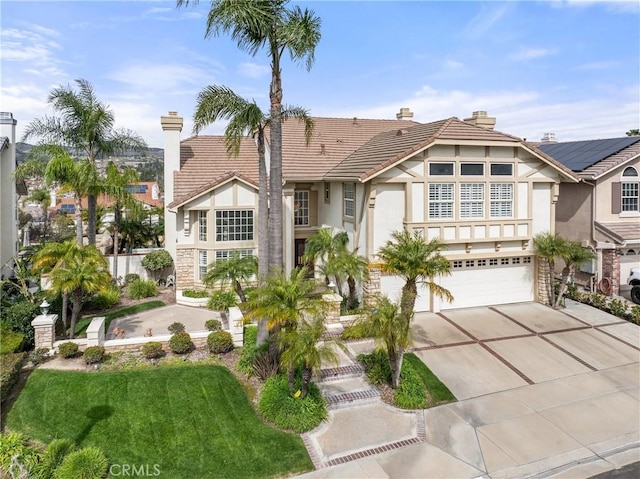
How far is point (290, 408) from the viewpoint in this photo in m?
11.0

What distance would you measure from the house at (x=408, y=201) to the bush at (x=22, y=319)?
6905 millimetres

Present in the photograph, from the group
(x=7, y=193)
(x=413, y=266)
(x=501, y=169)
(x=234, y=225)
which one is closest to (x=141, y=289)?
(x=234, y=225)

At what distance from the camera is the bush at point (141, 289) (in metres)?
20.3

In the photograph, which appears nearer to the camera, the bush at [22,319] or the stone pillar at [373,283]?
the bush at [22,319]

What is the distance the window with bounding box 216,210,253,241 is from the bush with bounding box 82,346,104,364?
27.9 feet

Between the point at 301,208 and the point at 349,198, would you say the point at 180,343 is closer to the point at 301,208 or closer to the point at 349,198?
the point at 349,198

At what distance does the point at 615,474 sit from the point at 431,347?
20.8 feet

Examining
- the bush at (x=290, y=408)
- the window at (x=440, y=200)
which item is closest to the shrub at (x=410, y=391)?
the bush at (x=290, y=408)

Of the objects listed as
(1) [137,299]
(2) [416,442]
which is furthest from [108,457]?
(1) [137,299]

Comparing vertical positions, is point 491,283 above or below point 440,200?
below

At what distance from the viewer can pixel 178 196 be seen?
2162 cm

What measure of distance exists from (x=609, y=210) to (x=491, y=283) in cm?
785

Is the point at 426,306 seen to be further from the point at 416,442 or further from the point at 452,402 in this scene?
the point at 416,442

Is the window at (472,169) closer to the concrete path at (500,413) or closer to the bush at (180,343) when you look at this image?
the concrete path at (500,413)
